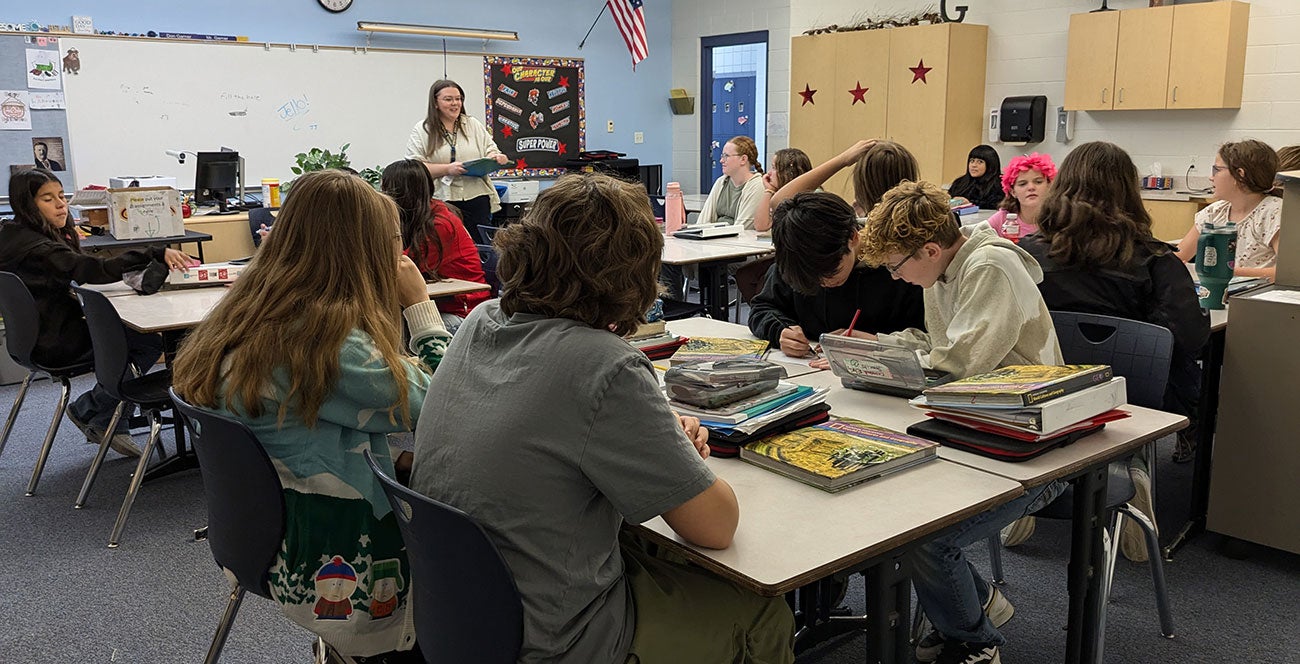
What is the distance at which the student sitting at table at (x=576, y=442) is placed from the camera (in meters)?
1.34

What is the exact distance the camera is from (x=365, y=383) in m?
1.74

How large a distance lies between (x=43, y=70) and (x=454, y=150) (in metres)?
2.74

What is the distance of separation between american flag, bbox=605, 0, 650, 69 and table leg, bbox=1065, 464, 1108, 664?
6.73m

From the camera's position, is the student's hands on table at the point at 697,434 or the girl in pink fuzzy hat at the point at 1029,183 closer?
the student's hands on table at the point at 697,434

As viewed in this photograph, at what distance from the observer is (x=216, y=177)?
634cm

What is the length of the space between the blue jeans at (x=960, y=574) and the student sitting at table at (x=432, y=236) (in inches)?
80.6

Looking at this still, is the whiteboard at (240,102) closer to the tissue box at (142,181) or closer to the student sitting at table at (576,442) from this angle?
the tissue box at (142,181)

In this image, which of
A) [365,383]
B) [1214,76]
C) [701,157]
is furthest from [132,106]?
[1214,76]

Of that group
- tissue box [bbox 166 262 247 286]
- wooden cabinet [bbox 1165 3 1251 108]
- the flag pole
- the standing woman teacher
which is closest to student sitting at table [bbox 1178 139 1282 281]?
wooden cabinet [bbox 1165 3 1251 108]

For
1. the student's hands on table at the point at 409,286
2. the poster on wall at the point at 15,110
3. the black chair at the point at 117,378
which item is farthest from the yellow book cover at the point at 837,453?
the poster on wall at the point at 15,110

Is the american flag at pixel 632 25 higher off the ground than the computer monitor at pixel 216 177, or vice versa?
the american flag at pixel 632 25

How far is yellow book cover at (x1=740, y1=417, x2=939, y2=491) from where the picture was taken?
5.45 ft

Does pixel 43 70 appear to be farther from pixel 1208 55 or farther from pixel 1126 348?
pixel 1208 55

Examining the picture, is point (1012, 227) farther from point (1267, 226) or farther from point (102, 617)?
point (102, 617)
